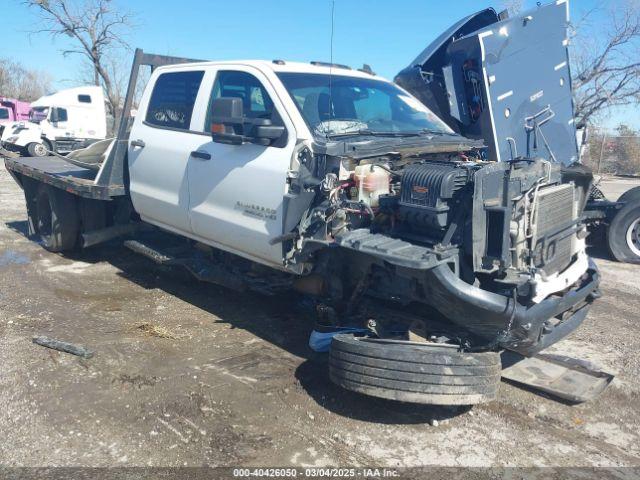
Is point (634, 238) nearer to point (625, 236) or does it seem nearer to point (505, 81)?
point (625, 236)

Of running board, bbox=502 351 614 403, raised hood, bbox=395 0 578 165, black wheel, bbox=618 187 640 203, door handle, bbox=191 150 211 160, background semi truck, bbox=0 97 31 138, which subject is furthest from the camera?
background semi truck, bbox=0 97 31 138

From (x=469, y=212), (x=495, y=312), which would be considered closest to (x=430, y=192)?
(x=469, y=212)

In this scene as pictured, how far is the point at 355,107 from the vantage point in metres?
4.89

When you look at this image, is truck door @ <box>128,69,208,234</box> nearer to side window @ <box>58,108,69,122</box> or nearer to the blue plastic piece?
the blue plastic piece

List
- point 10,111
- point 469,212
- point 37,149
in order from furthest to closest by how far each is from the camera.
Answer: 1. point 10,111
2. point 37,149
3. point 469,212

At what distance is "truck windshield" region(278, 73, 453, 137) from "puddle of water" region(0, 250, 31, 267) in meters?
4.52

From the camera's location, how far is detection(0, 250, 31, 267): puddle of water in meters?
7.15

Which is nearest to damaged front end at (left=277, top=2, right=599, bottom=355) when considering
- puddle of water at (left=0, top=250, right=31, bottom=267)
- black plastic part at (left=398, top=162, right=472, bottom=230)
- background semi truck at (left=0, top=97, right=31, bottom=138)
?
black plastic part at (left=398, top=162, right=472, bottom=230)

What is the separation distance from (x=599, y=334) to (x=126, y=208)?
16.6ft

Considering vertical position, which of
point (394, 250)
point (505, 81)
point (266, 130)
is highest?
point (505, 81)

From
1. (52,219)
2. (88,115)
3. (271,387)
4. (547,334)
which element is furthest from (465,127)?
(88,115)

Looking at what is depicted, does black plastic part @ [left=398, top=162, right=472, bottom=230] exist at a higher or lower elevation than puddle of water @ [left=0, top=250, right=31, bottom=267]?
higher

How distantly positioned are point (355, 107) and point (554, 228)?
6.27 feet

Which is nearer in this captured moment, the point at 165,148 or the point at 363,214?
the point at 363,214
